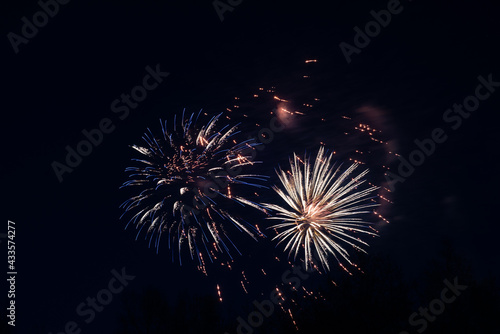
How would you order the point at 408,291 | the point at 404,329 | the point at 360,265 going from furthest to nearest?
the point at 360,265 → the point at 408,291 → the point at 404,329

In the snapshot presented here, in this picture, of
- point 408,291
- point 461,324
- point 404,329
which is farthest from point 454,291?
point 404,329

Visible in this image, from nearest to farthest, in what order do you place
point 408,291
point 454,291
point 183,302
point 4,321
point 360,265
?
point 408,291
point 360,265
point 454,291
point 183,302
point 4,321

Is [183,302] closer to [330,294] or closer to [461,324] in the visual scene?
[330,294]

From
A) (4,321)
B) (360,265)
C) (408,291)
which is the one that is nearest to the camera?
(408,291)

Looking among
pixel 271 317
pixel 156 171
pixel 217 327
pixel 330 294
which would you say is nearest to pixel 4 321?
pixel 217 327

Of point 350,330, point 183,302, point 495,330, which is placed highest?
point 183,302

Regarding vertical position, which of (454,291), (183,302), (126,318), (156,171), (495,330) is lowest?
(495,330)

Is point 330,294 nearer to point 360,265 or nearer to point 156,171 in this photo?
point 360,265

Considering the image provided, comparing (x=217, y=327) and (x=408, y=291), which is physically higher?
(x=217, y=327)

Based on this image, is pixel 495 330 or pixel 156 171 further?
pixel 156 171
